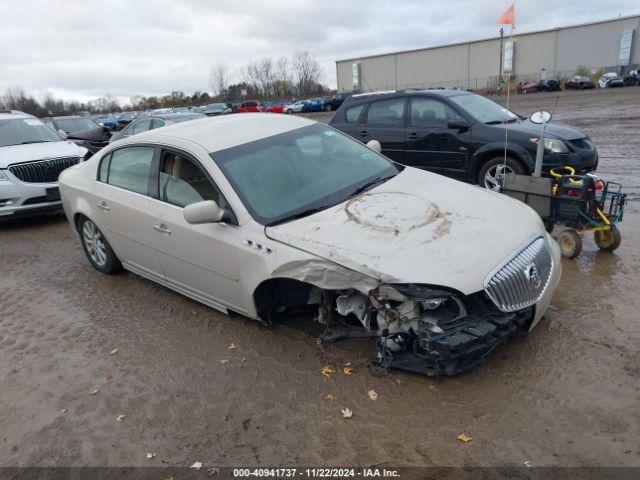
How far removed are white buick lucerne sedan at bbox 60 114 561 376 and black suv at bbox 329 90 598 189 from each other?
10.2ft

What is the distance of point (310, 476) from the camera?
2.65m

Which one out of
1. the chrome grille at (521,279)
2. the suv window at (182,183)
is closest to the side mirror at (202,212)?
the suv window at (182,183)

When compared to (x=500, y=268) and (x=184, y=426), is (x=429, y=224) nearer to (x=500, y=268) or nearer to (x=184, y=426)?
(x=500, y=268)

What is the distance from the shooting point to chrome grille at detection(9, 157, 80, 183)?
25.6 ft

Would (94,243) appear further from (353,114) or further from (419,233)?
(353,114)

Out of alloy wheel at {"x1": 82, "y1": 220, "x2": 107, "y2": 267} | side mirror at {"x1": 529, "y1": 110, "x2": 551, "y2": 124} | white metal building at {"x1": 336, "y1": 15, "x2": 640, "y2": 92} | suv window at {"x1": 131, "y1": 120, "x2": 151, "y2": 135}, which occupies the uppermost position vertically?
white metal building at {"x1": 336, "y1": 15, "x2": 640, "y2": 92}

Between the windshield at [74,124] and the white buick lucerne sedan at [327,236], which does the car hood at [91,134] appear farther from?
the white buick lucerne sedan at [327,236]

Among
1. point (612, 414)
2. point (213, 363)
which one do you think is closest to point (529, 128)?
point (612, 414)

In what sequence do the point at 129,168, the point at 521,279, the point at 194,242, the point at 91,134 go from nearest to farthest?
the point at 521,279 → the point at 194,242 → the point at 129,168 → the point at 91,134

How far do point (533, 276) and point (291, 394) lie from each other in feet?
5.90

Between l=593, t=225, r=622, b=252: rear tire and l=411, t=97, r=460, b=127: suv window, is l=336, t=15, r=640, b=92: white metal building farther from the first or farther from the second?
l=593, t=225, r=622, b=252: rear tire

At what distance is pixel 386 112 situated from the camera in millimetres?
8523

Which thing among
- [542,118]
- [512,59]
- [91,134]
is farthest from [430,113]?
[512,59]

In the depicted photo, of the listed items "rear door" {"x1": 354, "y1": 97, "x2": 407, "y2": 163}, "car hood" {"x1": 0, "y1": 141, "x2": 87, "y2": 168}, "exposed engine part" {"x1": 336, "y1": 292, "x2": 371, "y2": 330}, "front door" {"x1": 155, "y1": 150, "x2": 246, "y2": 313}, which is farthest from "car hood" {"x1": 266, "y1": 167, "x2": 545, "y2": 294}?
"car hood" {"x1": 0, "y1": 141, "x2": 87, "y2": 168}
